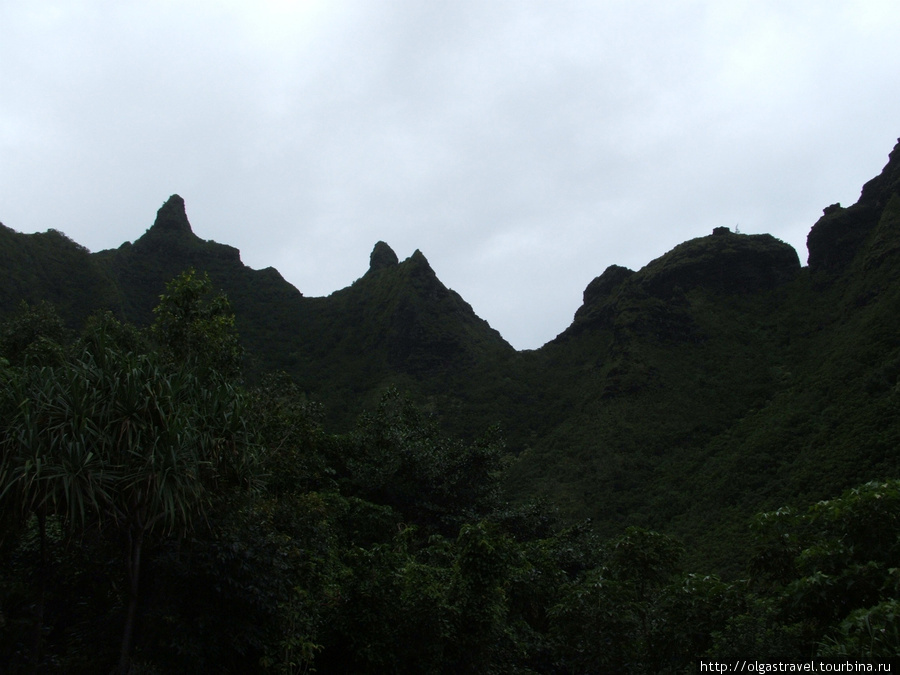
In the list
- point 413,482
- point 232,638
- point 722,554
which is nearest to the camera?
point 232,638

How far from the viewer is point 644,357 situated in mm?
42688

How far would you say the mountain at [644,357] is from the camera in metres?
26.6

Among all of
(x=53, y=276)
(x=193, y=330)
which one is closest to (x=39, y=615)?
(x=193, y=330)

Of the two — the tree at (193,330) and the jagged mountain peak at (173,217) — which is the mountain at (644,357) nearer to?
the jagged mountain peak at (173,217)

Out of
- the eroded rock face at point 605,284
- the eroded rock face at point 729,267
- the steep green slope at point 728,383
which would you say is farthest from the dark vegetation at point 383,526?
the eroded rock face at point 605,284

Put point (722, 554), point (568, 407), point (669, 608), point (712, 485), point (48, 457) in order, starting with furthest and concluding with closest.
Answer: point (568, 407), point (712, 485), point (722, 554), point (669, 608), point (48, 457)

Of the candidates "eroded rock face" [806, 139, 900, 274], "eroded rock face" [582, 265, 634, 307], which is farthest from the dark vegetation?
"eroded rock face" [582, 265, 634, 307]

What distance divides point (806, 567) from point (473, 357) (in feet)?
148

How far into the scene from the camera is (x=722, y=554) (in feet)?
69.5

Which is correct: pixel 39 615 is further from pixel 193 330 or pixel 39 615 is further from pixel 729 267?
pixel 729 267

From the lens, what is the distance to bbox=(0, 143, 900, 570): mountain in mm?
26578

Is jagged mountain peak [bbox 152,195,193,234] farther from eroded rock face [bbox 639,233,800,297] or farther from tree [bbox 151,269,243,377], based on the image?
tree [bbox 151,269,243,377]

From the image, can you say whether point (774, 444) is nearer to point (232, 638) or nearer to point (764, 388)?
point (764, 388)

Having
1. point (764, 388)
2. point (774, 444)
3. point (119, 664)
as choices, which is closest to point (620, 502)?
point (774, 444)
